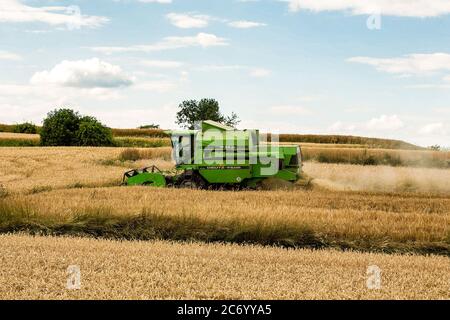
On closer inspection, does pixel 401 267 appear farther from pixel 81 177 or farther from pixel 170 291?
pixel 81 177

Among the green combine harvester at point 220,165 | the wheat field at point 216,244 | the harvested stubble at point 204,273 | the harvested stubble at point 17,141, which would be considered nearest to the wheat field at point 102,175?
the wheat field at point 216,244

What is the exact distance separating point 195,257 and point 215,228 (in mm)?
3516

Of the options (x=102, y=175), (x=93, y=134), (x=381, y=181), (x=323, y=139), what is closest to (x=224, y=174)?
(x=102, y=175)

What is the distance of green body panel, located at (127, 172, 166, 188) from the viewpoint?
67.2 ft

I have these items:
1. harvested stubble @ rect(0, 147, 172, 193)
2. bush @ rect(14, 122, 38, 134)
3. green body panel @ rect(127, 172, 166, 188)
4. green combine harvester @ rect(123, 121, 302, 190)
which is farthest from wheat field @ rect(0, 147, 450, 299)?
bush @ rect(14, 122, 38, 134)

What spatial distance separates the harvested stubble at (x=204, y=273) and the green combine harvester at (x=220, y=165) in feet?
33.6

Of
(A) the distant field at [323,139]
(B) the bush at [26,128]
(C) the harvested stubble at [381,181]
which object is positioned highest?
(B) the bush at [26,128]

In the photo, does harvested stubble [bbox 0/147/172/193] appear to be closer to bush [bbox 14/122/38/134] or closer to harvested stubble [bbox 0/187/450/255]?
harvested stubble [bbox 0/187/450/255]

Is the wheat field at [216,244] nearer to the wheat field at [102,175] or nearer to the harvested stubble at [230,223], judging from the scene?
the harvested stubble at [230,223]

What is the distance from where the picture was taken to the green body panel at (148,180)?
67.2 feet

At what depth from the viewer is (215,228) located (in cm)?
1259

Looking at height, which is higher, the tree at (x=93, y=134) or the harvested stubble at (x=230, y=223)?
the tree at (x=93, y=134)

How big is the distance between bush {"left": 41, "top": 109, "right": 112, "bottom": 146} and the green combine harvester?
104 feet
